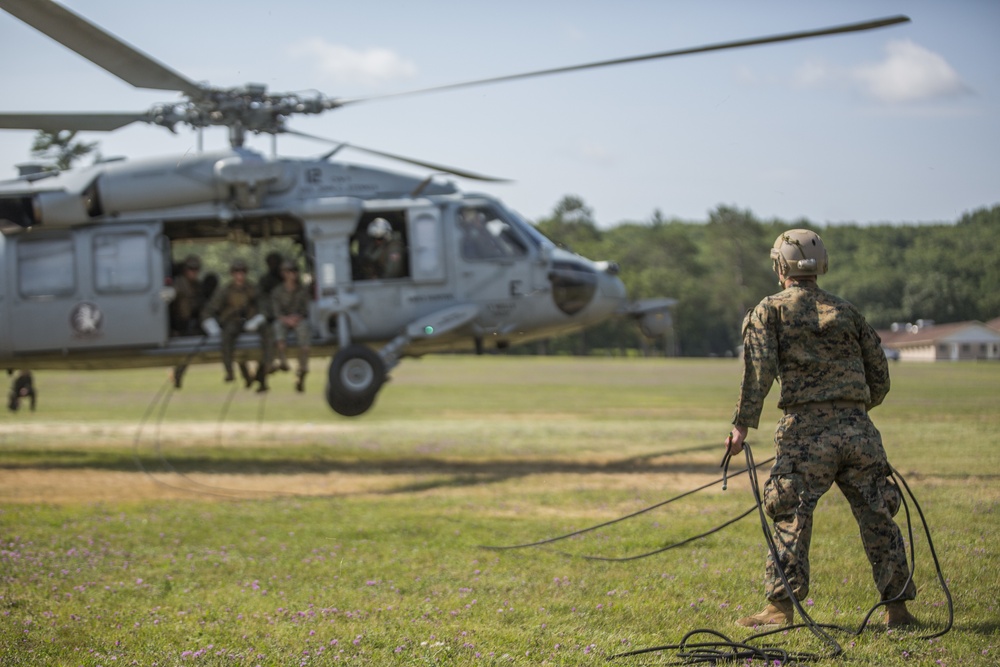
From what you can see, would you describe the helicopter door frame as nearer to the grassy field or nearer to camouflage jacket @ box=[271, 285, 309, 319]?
camouflage jacket @ box=[271, 285, 309, 319]

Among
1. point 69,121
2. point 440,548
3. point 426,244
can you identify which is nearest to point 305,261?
point 426,244

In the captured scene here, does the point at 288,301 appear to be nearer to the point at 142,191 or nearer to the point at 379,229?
the point at 379,229

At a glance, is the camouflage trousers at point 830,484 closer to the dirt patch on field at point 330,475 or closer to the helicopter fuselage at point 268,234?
the dirt patch on field at point 330,475

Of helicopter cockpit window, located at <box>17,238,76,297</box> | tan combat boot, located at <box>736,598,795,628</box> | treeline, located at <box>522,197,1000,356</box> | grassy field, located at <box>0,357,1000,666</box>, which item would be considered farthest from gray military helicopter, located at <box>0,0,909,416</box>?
tan combat boot, located at <box>736,598,795,628</box>

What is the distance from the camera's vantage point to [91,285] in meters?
13.3

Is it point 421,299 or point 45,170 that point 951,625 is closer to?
point 421,299

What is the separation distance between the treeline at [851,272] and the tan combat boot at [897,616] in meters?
2.31

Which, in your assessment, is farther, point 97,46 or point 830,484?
point 97,46

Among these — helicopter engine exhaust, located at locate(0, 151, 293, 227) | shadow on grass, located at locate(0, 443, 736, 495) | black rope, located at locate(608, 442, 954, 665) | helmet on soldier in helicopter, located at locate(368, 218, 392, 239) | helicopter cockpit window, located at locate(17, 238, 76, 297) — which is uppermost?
helicopter engine exhaust, located at locate(0, 151, 293, 227)

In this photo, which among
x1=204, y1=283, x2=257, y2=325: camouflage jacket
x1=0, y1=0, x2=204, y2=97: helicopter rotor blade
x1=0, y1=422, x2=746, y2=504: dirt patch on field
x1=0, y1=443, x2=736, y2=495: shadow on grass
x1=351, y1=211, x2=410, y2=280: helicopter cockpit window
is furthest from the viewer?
x1=351, y1=211, x2=410, y2=280: helicopter cockpit window

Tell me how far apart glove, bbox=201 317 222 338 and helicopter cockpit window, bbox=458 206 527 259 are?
3108 mm

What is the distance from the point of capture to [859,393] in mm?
5180

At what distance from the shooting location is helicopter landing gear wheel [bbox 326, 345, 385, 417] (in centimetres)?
1272

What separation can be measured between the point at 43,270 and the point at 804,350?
35.4 ft
